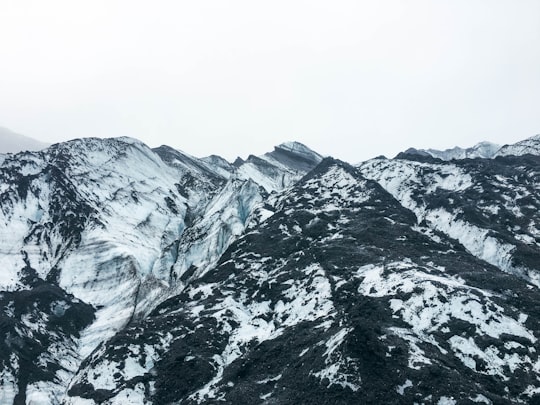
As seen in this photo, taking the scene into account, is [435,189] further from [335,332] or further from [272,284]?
[335,332]

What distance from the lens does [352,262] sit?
60.8m

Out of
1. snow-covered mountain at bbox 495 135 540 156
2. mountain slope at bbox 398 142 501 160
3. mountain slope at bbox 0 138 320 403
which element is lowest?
mountain slope at bbox 0 138 320 403

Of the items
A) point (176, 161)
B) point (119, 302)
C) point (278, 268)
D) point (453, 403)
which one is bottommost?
point (119, 302)

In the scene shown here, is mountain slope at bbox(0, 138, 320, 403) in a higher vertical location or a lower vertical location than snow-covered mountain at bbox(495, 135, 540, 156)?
lower

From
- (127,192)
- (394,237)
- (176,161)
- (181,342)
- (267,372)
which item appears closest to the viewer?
(267,372)

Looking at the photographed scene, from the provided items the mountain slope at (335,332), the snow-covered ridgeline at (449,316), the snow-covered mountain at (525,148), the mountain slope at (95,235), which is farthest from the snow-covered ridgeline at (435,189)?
the snow-covered mountain at (525,148)

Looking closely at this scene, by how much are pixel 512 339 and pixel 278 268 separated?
94.6ft

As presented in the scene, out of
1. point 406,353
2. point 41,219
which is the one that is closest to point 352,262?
point 406,353

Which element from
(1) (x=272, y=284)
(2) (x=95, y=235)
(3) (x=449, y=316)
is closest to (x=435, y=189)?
(1) (x=272, y=284)

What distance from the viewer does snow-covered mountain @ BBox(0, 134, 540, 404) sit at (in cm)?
4125

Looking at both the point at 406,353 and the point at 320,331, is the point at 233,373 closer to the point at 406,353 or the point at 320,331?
the point at 320,331

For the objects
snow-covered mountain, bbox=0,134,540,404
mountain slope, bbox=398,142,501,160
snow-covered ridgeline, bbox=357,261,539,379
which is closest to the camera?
snow-covered ridgeline, bbox=357,261,539,379

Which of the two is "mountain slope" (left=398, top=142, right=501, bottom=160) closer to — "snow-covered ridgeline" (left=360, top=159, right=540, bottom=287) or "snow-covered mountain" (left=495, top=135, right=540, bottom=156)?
"snow-covered mountain" (left=495, top=135, right=540, bottom=156)

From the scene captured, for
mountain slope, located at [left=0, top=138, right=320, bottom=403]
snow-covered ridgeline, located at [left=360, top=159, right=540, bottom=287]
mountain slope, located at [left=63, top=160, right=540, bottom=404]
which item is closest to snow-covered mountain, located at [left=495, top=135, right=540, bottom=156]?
snow-covered ridgeline, located at [left=360, top=159, right=540, bottom=287]
